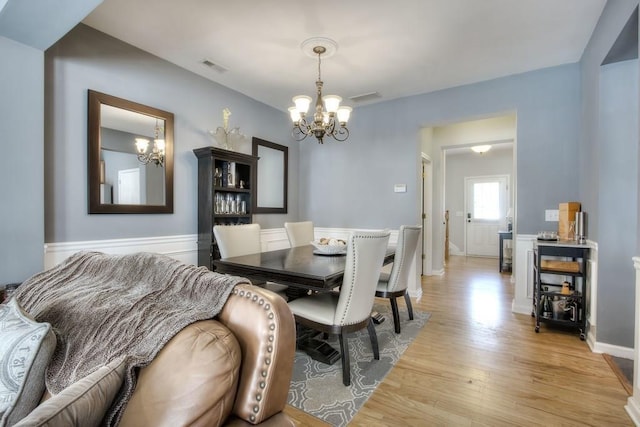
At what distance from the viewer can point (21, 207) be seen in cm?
203

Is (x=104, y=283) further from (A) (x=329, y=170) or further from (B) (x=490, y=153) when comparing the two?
(B) (x=490, y=153)

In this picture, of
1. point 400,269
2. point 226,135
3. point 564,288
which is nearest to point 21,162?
point 226,135

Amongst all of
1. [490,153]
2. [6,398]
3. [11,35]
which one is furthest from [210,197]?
[490,153]

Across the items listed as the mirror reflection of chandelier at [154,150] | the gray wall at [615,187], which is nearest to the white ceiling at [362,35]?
the gray wall at [615,187]

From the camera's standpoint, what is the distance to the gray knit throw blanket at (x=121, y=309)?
80 centimetres

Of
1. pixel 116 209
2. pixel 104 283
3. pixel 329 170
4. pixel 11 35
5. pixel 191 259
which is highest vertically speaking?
pixel 11 35

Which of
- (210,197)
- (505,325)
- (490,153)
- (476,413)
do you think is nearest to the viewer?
(476,413)

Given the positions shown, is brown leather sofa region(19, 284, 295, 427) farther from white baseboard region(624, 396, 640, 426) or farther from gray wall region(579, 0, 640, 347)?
gray wall region(579, 0, 640, 347)

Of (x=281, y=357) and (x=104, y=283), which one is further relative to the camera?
(x=104, y=283)

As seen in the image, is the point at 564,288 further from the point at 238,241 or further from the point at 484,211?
the point at 484,211

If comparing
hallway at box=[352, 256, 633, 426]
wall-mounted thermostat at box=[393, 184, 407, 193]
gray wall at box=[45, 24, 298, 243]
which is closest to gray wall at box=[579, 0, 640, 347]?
hallway at box=[352, 256, 633, 426]

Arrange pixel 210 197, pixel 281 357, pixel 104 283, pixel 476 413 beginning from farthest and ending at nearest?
pixel 210 197, pixel 476 413, pixel 104 283, pixel 281 357

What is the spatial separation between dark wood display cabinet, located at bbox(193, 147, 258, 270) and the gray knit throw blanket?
1909mm

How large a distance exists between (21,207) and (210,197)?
1.44m
